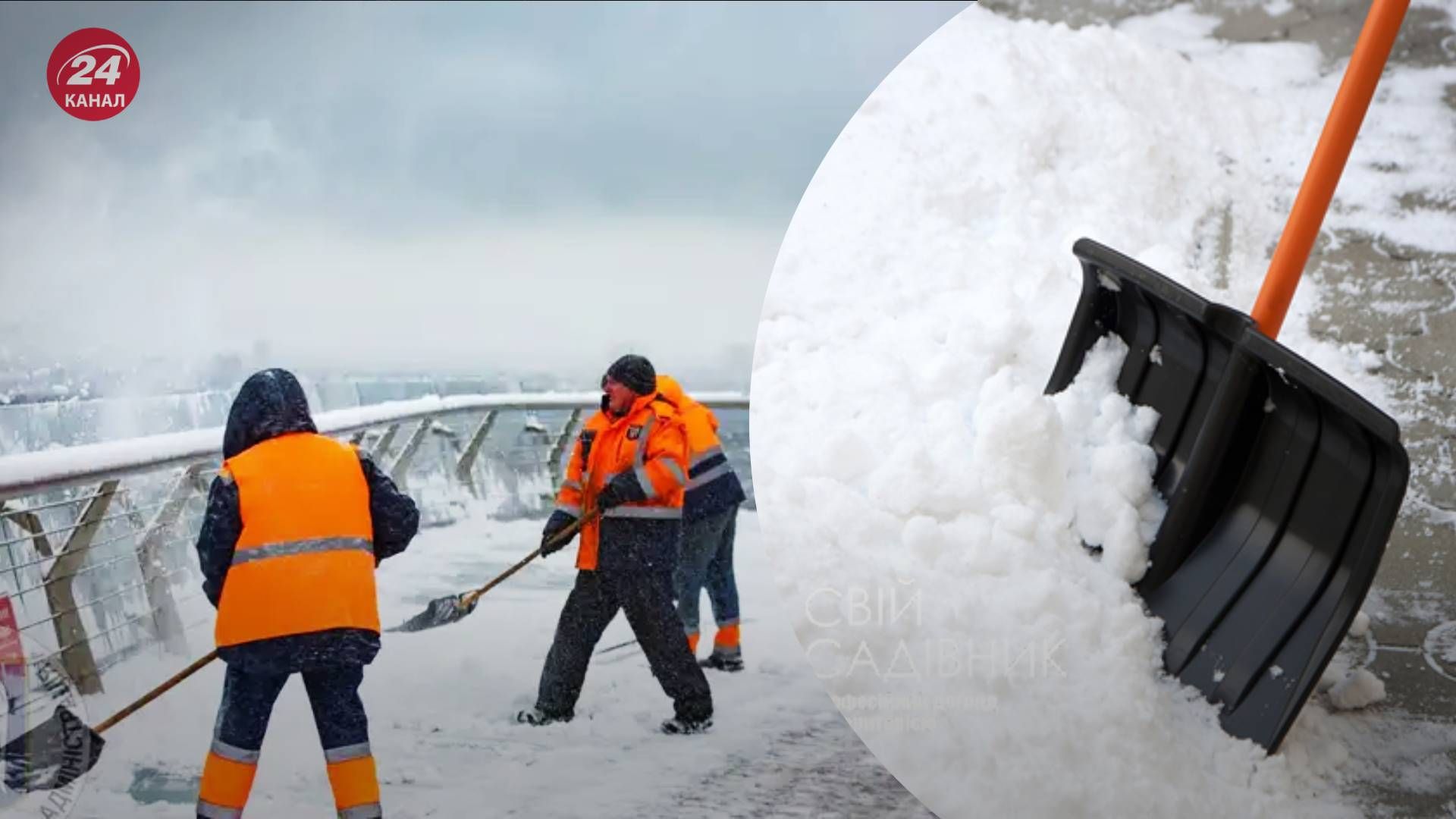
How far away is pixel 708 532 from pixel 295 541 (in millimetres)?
659

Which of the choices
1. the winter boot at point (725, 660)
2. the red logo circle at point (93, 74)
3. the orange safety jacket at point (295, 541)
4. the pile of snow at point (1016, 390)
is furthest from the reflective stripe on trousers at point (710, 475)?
the red logo circle at point (93, 74)

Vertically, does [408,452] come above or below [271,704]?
above

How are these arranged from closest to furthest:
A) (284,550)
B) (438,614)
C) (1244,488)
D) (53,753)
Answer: (284,550) < (53,753) < (438,614) < (1244,488)

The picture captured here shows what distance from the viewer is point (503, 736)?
183 cm

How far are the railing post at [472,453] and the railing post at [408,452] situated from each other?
0.24ft

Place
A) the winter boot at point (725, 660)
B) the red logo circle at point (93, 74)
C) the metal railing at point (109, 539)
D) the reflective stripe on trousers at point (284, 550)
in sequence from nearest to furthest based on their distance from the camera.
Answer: the reflective stripe on trousers at point (284, 550), the metal railing at point (109, 539), the red logo circle at point (93, 74), the winter boot at point (725, 660)

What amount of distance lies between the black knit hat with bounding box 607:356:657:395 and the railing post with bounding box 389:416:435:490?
0.31m

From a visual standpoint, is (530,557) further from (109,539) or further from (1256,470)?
(1256,470)

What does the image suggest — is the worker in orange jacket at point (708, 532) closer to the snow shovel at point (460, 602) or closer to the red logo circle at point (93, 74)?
the snow shovel at point (460, 602)

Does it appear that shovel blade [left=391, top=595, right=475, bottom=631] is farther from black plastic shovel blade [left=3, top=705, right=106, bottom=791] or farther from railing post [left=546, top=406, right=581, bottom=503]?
black plastic shovel blade [left=3, top=705, right=106, bottom=791]

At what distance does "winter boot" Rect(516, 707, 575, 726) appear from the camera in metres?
1.84

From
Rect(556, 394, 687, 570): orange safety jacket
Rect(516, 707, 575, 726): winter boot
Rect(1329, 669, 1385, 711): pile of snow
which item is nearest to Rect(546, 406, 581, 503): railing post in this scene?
Rect(556, 394, 687, 570): orange safety jacket

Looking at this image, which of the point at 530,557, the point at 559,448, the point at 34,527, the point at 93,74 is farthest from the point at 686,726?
the point at 93,74

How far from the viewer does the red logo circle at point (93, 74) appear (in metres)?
1.82
